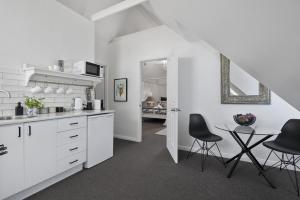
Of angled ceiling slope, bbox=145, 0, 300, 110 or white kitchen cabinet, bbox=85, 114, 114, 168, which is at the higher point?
angled ceiling slope, bbox=145, 0, 300, 110

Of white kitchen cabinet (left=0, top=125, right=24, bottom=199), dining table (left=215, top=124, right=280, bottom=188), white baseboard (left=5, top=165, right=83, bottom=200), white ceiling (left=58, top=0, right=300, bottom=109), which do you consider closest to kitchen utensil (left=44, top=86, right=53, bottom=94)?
white kitchen cabinet (left=0, top=125, right=24, bottom=199)

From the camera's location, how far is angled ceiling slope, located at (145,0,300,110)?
1010 mm

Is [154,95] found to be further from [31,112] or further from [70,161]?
[31,112]

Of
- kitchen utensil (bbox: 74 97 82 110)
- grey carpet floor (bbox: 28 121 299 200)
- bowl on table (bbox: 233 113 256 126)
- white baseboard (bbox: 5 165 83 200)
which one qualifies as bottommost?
grey carpet floor (bbox: 28 121 299 200)

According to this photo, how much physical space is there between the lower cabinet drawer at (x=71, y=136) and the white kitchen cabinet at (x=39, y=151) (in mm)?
82

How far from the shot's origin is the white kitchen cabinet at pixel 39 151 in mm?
1838

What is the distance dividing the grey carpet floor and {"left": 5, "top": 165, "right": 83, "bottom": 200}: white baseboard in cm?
7

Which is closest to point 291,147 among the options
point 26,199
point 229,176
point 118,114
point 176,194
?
point 229,176

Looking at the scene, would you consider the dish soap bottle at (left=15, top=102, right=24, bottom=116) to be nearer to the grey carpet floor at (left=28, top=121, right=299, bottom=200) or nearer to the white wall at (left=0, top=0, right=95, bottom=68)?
the white wall at (left=0, top=0, right=95, bottom=68)

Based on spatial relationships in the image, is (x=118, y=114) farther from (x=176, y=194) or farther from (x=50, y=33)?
(x=176, y=194)

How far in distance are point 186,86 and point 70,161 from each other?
2560 millimetres

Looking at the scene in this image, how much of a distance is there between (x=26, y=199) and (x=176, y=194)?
68.9 inches

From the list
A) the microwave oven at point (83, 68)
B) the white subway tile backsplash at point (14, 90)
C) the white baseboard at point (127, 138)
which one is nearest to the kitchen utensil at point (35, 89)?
the white subway tile backsplash at point (14, 90)

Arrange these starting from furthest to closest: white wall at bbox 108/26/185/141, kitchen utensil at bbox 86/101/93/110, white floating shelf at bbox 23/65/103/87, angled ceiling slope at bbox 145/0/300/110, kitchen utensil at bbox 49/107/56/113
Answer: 1. white wall at bbox 108/26/185/141
2. kitchen utensil at bbox 86/101/93/110
3. kitchen utensil at bbox 49/107/56/113
4. white floating shelf at bbox 23/65/103/87
5. angled ceiling slope at bbox 145/0/300/110
